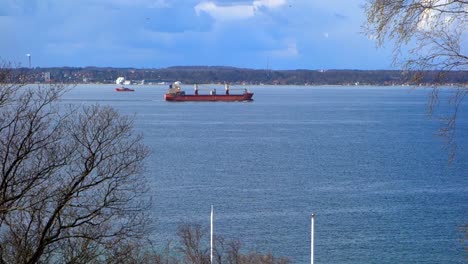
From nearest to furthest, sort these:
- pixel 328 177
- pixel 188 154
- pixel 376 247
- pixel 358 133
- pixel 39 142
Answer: pixel 39 142, pixel 376 247, pixel 328 177, pixel 188 154, pixel 358 133

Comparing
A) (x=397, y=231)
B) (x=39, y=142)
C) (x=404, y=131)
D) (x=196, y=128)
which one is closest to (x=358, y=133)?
(x=404, y=131)

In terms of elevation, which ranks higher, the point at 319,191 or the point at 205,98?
the point at 319,191

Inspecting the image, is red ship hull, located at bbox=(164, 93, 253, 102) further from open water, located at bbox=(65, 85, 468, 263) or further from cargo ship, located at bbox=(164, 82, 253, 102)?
open water, located at bbox=(65, 85, 468, 263)

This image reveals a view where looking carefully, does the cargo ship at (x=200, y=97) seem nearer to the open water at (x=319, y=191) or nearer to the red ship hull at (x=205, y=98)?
the red ship hull at (x=205, y=98)

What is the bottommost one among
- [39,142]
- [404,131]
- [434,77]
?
[404,131]

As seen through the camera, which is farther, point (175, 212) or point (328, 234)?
point (175, 212)

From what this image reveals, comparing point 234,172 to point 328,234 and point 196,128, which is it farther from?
point 196,128

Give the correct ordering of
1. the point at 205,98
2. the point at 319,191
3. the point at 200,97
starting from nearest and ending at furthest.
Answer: the point at 319,191 → the point at 200,97 → the point at 205,98

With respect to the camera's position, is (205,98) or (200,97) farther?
(205,98)

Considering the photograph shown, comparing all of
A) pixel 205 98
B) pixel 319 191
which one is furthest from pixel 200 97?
pixel 319 191

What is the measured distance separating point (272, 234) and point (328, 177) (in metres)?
12.6

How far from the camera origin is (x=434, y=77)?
5.13m

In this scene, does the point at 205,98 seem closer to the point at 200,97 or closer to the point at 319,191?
the point at 200,97

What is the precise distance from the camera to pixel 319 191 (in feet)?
103
